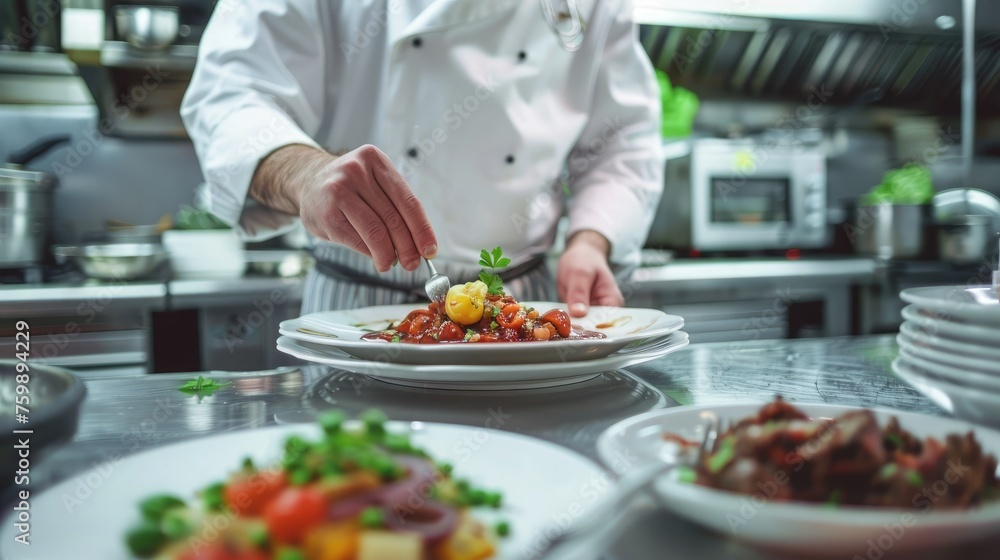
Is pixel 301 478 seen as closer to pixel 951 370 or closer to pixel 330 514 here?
pixel 330 514

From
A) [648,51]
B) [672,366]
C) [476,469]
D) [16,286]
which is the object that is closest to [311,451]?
[476,469]

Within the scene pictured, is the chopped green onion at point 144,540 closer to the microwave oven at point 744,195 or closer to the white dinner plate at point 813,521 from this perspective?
the white dinner plate at point 813,521

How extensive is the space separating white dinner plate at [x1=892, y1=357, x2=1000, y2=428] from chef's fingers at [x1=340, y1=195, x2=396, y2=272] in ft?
2.29

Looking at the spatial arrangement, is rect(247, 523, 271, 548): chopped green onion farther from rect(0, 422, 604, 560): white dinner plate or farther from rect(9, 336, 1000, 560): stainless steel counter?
rect(9, 336, 1000, 560): stainless steel counter

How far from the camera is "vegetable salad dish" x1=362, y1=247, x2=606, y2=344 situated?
41.3 inches

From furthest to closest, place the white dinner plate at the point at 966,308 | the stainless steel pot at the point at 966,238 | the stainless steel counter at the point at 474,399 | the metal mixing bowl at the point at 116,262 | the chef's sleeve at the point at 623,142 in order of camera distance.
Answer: the stainless steel pot at the point at 966,238 < the metal mixing bowl at the point at 116,262 < the chef's sleeve at the point at 623,142 < the stainless steel counter at the point at 474,399 < the white dinner plate at the point at 966,308

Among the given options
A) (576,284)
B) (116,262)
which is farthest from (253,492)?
(116,262)

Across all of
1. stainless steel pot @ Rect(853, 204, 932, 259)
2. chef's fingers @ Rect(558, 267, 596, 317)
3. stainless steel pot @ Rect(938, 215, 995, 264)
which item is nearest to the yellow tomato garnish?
chef's fingers @ Rect(558, 267, 596, 317)

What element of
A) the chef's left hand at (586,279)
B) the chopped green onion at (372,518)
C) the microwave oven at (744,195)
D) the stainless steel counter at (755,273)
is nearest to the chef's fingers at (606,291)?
the chef's left hand at (586,279)

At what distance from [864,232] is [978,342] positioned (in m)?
3.45

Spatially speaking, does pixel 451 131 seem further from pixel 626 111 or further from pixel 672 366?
pixel 672 366

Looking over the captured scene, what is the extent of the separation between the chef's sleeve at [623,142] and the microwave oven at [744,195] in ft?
5.28

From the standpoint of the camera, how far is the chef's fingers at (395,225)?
3.37 feet

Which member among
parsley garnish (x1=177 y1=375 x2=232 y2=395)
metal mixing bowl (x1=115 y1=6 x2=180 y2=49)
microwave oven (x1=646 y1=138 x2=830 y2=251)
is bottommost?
parsley garnish (x1=177 y1=375 x2=232 y2=395)
